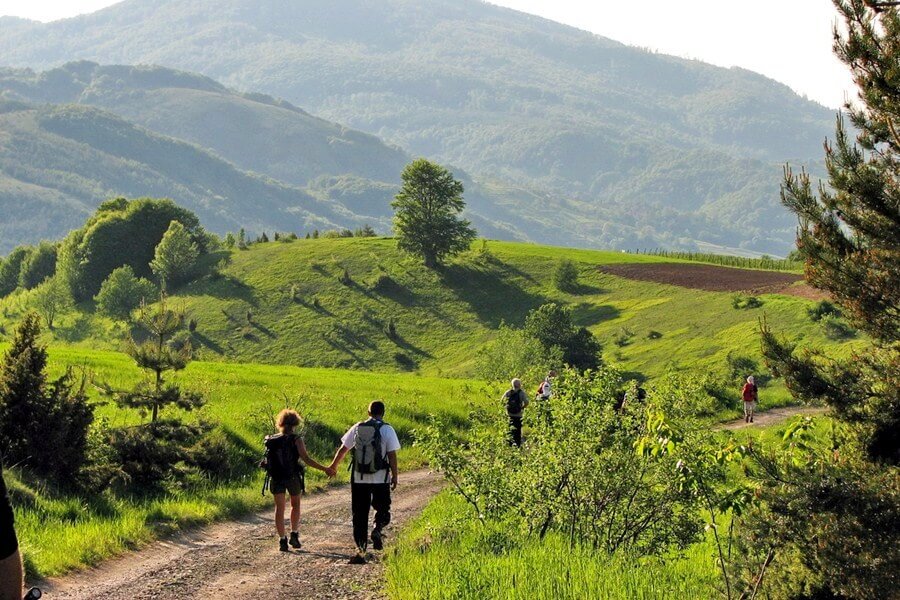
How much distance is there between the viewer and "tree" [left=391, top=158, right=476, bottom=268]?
122812 millimetres

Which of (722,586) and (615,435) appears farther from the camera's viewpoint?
(615,435)

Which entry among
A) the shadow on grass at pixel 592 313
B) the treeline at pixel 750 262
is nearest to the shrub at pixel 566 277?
the shadow on grass at pixel 592 313

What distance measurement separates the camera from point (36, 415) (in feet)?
59.4

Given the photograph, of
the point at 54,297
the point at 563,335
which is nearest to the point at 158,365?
the point at 563,335

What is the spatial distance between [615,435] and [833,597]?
4.68 meters

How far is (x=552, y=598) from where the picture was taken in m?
11.5

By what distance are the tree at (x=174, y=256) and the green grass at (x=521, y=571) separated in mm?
116938

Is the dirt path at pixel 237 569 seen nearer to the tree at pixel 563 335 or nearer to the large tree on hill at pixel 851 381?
the large tree on hill at pixel 851 381

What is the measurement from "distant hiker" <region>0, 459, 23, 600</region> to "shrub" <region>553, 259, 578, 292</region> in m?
110

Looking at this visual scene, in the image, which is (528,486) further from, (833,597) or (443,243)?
(443,243)

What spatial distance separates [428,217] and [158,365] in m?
102

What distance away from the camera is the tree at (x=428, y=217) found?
12281 centimetres

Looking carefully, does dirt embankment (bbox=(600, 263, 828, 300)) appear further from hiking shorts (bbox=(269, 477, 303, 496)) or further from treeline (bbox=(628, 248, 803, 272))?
hiking shorts (bbox=(269, 477, 303, 496))

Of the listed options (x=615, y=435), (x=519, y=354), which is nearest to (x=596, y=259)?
(x=519, y=354)
